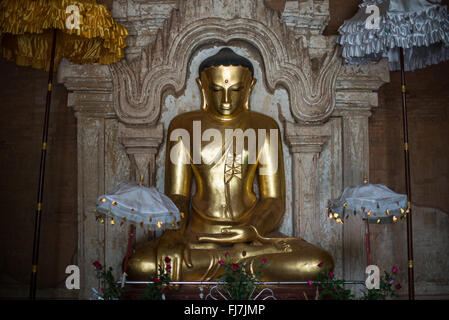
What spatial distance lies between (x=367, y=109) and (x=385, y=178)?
2.36ft

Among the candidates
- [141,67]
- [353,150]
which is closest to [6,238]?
[141,67]

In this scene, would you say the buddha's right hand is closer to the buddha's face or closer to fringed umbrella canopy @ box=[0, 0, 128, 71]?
the buddha's face

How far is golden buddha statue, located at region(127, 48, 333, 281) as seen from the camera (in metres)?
5.52

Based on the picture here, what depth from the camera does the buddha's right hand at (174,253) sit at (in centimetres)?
495

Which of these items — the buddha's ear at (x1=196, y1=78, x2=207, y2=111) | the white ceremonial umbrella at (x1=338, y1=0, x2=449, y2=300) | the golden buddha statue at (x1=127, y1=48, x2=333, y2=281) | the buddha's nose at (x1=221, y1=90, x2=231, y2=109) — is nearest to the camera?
the white ceremonial umbrella at (x1=338, y1=0, x2=449, y2=300)

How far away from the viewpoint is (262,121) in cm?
606

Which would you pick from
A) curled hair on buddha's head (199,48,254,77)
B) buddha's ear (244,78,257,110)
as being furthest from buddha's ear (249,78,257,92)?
curled hair on buddha's head (199,48,254,77)

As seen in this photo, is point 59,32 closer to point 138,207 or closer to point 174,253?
point 138,207

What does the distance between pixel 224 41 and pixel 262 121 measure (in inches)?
36.4

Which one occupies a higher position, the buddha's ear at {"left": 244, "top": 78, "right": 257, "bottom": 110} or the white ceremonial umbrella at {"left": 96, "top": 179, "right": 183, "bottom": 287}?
the buddha's ear at {"left": 244, "top": 78, "right": 257, "bottom": 110}

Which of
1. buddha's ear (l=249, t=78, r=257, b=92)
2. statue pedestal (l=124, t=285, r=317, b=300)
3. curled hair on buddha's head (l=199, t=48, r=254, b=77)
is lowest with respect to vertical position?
statue pedestal (l=124, t=285, r=317, b=300)
